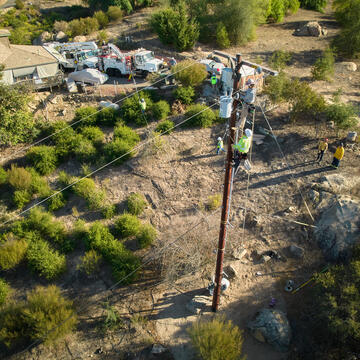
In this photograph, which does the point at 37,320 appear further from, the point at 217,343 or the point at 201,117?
the point at 201,117

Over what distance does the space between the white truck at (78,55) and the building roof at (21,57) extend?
4.02 ft

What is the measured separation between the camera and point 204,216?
1344 cm

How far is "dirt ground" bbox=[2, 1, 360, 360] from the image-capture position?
10391 millimetres

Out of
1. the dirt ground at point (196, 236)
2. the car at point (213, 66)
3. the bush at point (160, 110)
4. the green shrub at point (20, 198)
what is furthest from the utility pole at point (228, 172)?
the car at point (213, 66)

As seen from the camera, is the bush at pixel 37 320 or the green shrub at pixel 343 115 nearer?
the bush at pixel 37 320

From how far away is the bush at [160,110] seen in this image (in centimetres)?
1805

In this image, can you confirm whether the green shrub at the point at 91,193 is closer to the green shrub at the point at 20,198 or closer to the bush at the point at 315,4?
the green shrub at the point at 20,198

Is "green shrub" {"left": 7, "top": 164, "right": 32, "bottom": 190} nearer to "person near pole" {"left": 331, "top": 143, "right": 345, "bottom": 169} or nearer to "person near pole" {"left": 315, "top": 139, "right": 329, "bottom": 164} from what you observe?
"person near pole" {"left": 315, "top": 139, "right": 329, "bottom": 164}

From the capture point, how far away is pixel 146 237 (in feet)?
41.1

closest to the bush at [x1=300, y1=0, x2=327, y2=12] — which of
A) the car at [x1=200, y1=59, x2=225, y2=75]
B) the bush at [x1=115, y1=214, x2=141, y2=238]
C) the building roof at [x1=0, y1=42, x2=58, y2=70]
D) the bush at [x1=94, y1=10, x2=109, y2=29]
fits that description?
the car at [x1=200, y1=59, x2=225, y2=75]

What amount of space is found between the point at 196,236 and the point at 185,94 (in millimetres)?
9307

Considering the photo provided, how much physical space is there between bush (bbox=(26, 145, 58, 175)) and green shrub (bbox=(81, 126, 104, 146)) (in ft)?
5.97

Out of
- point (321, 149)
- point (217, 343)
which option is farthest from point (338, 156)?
point (217, 343)

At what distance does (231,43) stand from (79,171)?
645 inches
